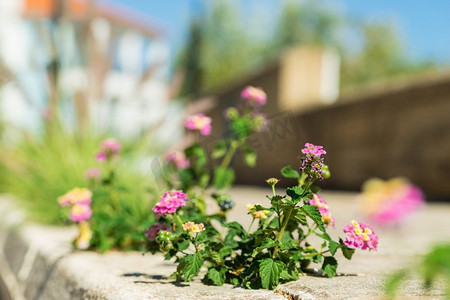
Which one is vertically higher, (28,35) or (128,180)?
(28,35)

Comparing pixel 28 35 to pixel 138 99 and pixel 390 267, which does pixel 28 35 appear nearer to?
pixel 138 99

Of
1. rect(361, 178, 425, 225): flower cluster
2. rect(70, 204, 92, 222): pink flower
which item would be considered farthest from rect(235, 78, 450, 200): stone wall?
rect(361, 178, 425, 225): flower cluster

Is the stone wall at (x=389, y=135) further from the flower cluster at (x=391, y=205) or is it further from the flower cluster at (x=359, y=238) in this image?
the flower cluster at (x=359, y=238)

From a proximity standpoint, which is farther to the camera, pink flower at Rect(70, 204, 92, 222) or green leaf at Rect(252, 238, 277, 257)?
pink flower at Rect(70, 204, 92, 222)

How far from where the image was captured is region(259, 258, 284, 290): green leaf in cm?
126

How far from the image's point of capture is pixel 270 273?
1.27 metres

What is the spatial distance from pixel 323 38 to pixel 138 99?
93.2 feet

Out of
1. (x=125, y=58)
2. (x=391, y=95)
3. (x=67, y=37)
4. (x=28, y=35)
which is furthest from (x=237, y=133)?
(x=125, y=58)

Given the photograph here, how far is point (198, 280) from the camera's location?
4.77 feet

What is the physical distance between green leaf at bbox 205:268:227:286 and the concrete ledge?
19 mm

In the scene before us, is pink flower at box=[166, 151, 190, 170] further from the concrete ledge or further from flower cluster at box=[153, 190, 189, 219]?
flower cluster at box=[153, 190, 189, 219]

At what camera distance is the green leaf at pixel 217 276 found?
1340 mm

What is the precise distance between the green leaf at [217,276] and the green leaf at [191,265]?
0.18ft

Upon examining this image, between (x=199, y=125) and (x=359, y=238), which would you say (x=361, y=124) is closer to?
(x=199, y=125)
